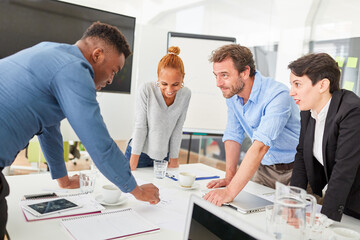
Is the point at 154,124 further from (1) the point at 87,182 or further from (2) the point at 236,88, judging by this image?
(1) the point at 87,182

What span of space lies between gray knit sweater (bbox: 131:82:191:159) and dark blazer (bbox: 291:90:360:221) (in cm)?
91

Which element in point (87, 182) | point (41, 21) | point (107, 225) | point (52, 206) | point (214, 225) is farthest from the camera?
point (41, 21)

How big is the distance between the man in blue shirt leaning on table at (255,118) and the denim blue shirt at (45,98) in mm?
686

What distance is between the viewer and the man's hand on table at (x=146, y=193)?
1.33 meters

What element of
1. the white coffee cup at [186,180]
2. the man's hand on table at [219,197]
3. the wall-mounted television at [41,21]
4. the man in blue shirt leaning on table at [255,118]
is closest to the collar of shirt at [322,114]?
the man in blue shirt leaning on table at [255,118]

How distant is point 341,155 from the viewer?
54.5 inches

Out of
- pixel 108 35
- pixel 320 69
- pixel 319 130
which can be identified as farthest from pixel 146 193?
pixel 320 69

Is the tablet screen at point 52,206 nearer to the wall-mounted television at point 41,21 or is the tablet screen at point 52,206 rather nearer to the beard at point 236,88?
the beard at point 236,88

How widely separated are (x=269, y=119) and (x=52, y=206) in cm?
109

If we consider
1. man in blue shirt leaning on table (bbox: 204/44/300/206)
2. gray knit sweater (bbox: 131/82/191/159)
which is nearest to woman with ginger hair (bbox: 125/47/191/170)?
gray knit sweater (bbox: 131/82/191/159)

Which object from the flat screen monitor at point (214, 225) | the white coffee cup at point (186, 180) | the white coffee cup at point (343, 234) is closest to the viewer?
the flat screen monitor at point (214, 225)

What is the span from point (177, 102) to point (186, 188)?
2.37ft

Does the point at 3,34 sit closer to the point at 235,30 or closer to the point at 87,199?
the point at 87,199

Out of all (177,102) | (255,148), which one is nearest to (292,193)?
(255,148)
